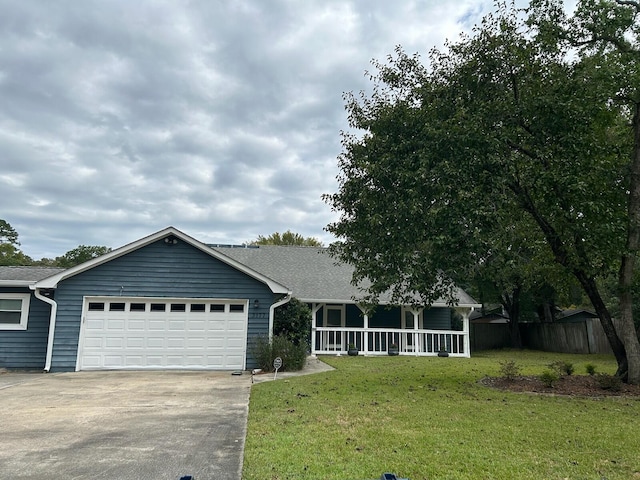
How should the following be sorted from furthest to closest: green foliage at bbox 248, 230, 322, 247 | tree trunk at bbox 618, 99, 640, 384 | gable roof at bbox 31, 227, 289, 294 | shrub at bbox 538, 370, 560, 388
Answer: green foliage at bbox 248, 230, 322, 247, gable roof at bbox 31, 227, 289, 294, tree trunk at bbox 618, 99, 640, 384, shrub at bbox 538, 370, 560, 388

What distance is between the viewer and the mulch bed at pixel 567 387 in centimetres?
834

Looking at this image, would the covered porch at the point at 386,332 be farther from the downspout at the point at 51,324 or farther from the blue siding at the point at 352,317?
the downspout at the point at 51,324

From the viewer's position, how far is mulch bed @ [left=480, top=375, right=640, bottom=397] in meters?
8.34

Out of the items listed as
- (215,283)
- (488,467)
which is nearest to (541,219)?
(488,467)

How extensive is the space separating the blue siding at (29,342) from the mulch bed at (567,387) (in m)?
12.3

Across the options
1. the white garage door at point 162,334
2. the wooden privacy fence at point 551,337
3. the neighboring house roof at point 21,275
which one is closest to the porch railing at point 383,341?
the white garage door at point 162,334

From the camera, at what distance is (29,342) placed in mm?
12453

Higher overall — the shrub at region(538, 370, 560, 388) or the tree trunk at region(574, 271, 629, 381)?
the tree trunk at region(574, 271, 629, 381)

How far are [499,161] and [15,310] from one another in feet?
45.1

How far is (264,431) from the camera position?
548cm

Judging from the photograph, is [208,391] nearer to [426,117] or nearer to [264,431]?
[264,431]

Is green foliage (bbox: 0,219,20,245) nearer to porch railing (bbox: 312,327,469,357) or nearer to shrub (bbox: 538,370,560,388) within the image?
porch railing (bbox: 312,327,469,357)

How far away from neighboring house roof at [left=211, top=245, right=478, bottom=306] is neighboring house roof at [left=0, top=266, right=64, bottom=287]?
5670mm

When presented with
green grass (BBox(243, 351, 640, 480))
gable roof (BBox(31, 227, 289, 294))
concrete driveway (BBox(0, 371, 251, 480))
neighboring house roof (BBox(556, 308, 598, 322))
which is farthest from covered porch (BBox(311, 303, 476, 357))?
neighboring house roof (BBox(556, 308, 598, 322))
